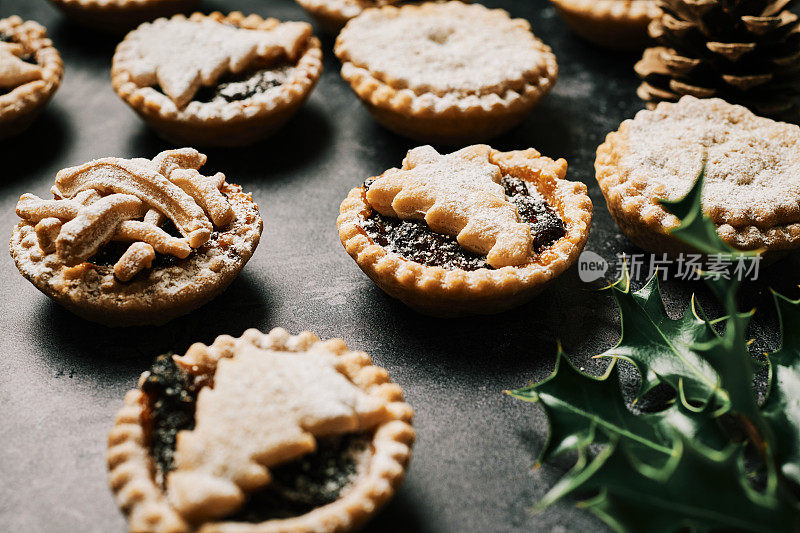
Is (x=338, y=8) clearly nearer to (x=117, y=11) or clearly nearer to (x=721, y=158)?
(x=117, y=11)

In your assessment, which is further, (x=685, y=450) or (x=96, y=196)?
(x=96, y=196)

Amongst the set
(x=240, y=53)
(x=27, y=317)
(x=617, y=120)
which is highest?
(x=240, y=53)

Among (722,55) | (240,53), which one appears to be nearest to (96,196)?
(240,53)

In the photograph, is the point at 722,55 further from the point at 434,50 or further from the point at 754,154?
the point at 434,50

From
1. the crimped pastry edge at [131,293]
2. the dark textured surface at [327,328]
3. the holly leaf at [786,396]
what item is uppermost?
the holly leaf at [786,396]

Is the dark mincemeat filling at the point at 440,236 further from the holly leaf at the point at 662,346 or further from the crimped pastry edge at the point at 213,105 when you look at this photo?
the crimped pastry edge at the point at 213,105

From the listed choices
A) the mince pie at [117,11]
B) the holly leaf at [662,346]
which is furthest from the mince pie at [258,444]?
the mince pie at [117,11]
